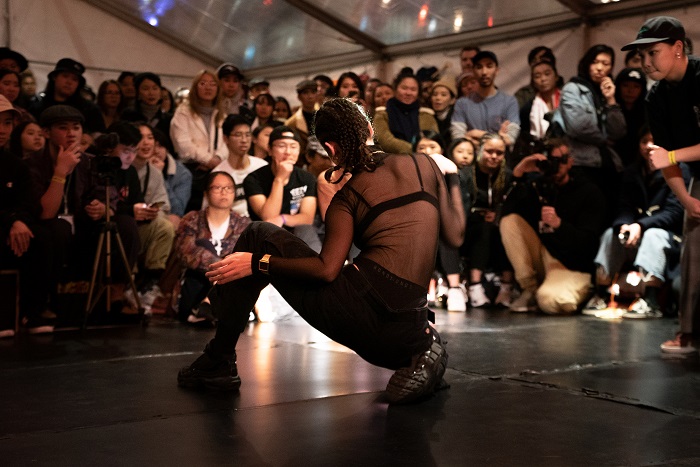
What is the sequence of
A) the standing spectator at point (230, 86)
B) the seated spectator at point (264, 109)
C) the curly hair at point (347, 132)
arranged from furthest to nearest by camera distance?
the seated spectator at point (264, 109) < the standing spectator at point (230, 86) < the curly hair at point (347, 132)

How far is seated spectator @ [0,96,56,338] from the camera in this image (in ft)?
16.8

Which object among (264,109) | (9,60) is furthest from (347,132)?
(264,109)

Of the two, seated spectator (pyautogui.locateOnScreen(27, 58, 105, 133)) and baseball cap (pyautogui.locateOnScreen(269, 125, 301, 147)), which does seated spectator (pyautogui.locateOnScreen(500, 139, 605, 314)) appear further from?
seated spectator (pyautogui.locateOnScreen(27, 58, 105, 133))

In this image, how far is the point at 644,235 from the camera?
6148 millimetres

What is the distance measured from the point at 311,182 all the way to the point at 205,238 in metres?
0.91

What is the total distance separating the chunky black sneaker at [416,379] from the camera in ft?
10.2

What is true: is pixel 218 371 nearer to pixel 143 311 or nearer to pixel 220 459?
pixel 220 459

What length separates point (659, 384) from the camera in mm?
3537

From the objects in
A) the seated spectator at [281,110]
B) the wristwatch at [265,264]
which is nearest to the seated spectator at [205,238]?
the wristwatch at [265,264]

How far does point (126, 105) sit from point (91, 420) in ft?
18.5

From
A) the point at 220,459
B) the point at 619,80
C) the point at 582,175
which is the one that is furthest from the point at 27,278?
the point at 619,80

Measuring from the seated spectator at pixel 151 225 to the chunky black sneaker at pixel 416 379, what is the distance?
3.36 metres

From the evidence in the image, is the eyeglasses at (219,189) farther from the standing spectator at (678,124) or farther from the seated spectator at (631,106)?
the seated spectator at (631,106)

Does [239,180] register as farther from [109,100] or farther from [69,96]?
[109,100]
